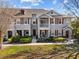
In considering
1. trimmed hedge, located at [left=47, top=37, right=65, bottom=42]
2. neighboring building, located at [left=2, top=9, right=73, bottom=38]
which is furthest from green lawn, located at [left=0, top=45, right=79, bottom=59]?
neighboring building, located at [left=2, top=9, right=73, bottom=38]

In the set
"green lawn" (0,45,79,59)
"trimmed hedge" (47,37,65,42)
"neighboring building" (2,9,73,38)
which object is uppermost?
"neighboring building" (2,9,73,38)

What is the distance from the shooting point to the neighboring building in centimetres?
5038

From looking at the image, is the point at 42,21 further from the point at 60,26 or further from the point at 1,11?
the point at 1,11

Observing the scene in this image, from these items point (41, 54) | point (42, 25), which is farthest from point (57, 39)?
point (41, 54)

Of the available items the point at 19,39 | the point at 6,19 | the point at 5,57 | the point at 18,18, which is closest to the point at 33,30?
the point at 18,18

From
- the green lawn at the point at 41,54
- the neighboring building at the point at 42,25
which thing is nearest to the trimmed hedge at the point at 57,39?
the neighboring building at the point at 42,25

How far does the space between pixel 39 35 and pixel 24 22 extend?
5.23 metres

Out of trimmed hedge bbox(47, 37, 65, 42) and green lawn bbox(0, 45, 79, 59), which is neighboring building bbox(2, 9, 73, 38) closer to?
trimmed hedge bbox(47, 37, 65, 42)

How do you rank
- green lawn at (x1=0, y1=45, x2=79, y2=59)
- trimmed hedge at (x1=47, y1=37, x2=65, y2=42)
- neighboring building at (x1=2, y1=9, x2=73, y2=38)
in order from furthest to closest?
neighboring building at (x1=2, y1=9, x2=73, y2=38) < trimmed hedge at (x1=47, y1=37, x2=65, y2=42) < green lawn at (x1=0, y1=45, x2=79, y2=59)

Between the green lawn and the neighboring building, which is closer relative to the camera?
the green lawn

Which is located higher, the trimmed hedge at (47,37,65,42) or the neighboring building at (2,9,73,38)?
the neighboring building at (2,9,73,38)

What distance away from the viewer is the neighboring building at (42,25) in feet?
165

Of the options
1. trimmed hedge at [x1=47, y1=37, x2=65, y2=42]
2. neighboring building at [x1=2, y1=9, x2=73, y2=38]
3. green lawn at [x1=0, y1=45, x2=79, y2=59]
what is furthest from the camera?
neighboring building at [x1=2, y1=9, x2=73, y2=38]

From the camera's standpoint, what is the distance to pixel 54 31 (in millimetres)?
51188
